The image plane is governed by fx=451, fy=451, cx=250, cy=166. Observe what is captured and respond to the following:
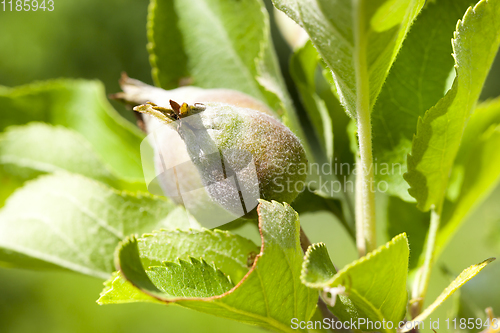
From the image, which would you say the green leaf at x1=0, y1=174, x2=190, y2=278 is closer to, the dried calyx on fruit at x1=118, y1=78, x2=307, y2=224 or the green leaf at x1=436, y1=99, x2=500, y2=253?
the dried calyx on fruit at x1=118, y1=78, x2=307, y2=224

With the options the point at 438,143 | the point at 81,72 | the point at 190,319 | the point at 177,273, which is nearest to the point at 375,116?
the point at 438,143

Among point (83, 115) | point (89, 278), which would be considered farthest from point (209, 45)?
point (89, 278)

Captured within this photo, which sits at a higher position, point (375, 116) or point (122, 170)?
point (375, 116)

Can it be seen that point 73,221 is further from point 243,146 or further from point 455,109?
point 455,109

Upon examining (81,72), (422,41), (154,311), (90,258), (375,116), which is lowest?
(154,311)

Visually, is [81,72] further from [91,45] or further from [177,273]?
[177,273]

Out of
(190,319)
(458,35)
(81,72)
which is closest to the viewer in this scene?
(458,35)
